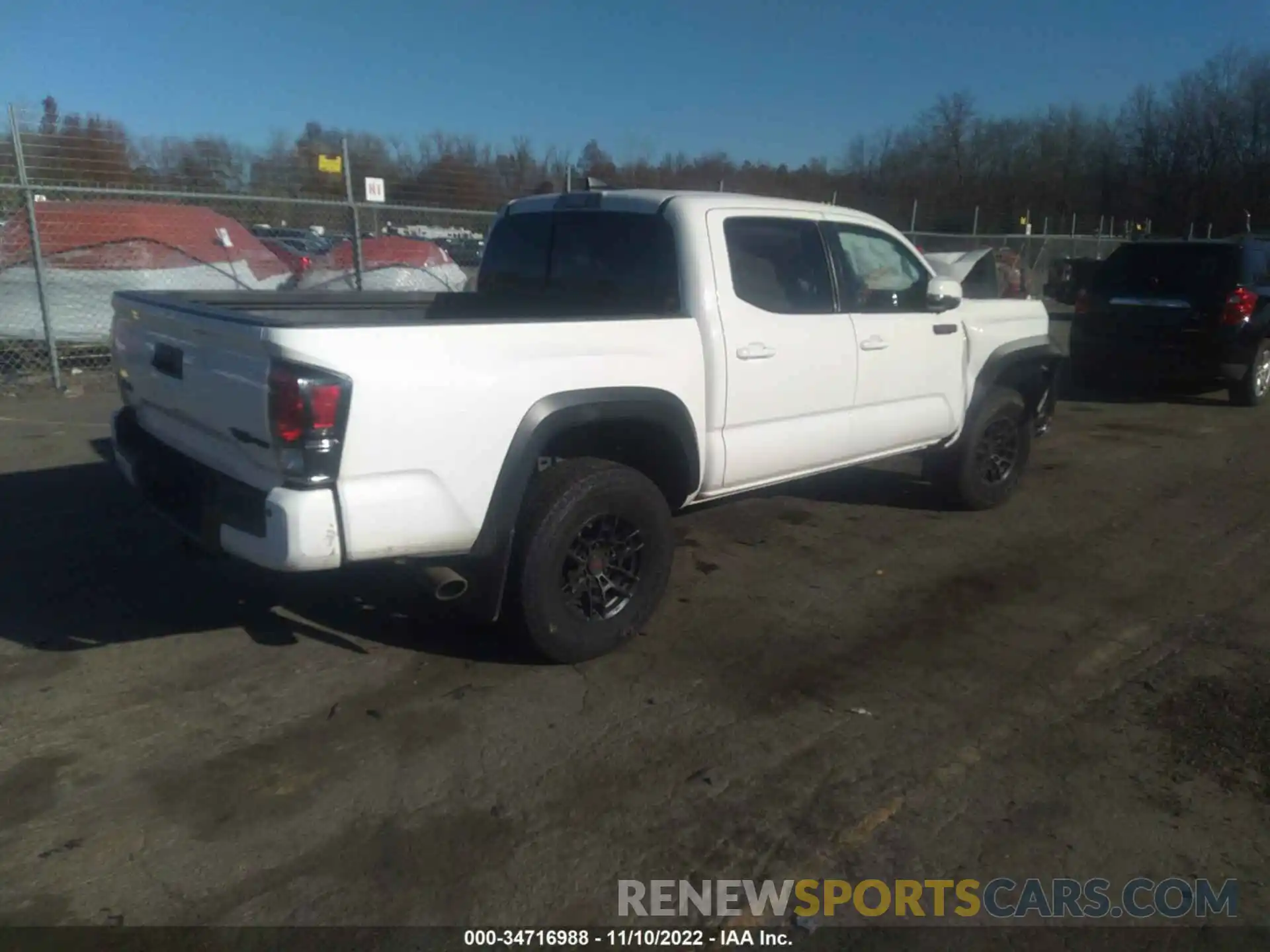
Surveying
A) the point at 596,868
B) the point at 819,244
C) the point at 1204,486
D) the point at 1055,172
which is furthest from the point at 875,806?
the point at 1055,172

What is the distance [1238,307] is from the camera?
1023 cm

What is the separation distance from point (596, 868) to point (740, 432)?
2.30 meters

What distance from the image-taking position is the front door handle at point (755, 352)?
462 cm

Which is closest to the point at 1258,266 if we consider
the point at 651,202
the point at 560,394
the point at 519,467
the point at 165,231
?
the point at 651,202

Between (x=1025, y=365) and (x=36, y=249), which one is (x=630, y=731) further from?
(x=36, y=249)

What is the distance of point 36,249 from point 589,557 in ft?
25.9

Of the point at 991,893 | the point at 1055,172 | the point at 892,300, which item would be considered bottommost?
the point at 991,893

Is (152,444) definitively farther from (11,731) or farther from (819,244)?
(819,244)

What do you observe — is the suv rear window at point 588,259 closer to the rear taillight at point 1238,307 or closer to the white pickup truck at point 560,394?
the white pickup truck at point 560,394

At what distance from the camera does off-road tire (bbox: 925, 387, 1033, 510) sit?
6.33 metres

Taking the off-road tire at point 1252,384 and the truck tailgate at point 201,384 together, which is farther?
the off-road tire at point 1252,384

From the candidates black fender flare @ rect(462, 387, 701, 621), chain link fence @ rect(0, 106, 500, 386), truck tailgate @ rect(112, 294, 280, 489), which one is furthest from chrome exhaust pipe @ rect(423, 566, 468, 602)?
chain link fence @ rect(0, 106, 500, 386)

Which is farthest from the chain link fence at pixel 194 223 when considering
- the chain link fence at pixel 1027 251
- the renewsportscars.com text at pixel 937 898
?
the chain link fence at pixel 1027 251

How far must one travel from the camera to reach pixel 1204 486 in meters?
7.46
